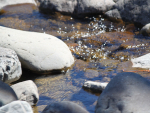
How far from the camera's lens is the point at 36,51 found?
13.8 feet

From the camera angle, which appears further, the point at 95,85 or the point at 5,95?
the point at 95,85

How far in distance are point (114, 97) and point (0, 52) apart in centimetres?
205

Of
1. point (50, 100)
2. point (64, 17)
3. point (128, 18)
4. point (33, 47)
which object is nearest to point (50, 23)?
point (64, 17)

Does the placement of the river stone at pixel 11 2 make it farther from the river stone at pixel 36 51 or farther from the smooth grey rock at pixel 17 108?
the smooth grey rock at pixel 17 108

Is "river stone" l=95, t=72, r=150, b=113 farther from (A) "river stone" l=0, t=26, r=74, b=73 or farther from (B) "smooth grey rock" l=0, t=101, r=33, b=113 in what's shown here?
(A) "river stone" l=0, t=26, r=74, b=73

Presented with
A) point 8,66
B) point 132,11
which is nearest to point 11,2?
point 132,11

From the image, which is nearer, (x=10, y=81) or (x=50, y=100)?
(x=50, y=100)

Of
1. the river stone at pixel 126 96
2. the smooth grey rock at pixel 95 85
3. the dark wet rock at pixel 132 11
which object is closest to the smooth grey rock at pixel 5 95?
the river stone at pixel 126 96

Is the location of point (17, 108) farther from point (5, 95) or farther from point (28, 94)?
point (28, 94)

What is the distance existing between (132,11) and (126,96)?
518 centimetres

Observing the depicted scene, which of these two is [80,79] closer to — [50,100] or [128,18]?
[50,100]

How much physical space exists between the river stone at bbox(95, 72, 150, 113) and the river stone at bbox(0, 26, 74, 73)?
1643 mm

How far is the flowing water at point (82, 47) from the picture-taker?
11.9 ft

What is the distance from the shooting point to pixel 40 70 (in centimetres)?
414
